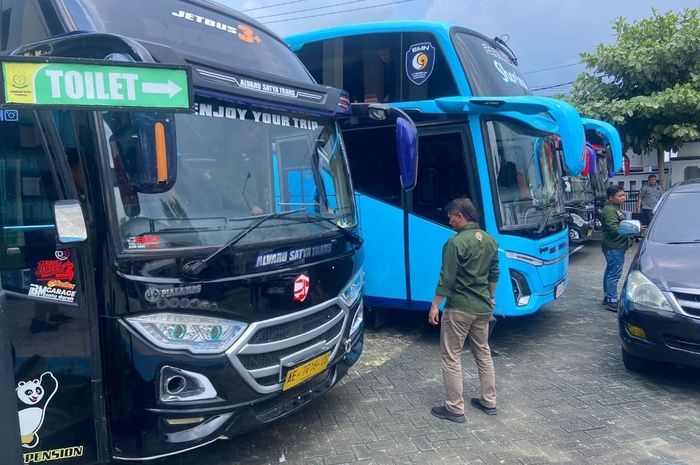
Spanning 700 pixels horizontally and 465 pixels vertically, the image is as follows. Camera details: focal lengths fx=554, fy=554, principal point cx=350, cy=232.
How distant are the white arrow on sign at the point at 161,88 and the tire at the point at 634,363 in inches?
188

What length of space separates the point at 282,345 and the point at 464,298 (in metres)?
1.56

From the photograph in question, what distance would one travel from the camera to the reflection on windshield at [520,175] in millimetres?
5852

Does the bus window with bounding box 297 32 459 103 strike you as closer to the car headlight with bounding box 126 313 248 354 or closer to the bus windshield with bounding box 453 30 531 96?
the bus windshield with bounding box 453 30 531 96

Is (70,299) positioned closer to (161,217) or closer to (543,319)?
(161,217)

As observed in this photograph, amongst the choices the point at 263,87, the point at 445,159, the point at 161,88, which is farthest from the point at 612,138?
the point at 161,88

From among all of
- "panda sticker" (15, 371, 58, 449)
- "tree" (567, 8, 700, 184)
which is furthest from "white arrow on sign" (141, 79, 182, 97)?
"tree" (567, 8, 700, 184)

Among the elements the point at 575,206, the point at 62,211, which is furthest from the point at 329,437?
the point at 575,206

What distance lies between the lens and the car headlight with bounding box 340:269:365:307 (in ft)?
13.9

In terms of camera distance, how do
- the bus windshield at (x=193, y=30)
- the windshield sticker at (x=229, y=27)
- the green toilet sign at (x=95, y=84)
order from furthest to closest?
1. the windshield sticker at (x=229, y=27)
2. the bus windshield at (x=193, y=30)
3. the green toilet sign at (x=95, y=84)

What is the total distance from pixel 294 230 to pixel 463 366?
283 cm

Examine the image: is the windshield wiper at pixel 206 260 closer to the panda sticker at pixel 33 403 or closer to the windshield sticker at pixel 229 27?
the panda sticker at pixel 33 403

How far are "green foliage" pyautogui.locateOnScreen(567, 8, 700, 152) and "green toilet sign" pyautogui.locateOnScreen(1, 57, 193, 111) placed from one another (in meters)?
13.0

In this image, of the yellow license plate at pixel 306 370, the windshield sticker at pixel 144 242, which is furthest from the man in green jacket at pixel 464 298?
the windshield sticker at pixel 144 242

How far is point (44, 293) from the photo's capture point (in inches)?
116
